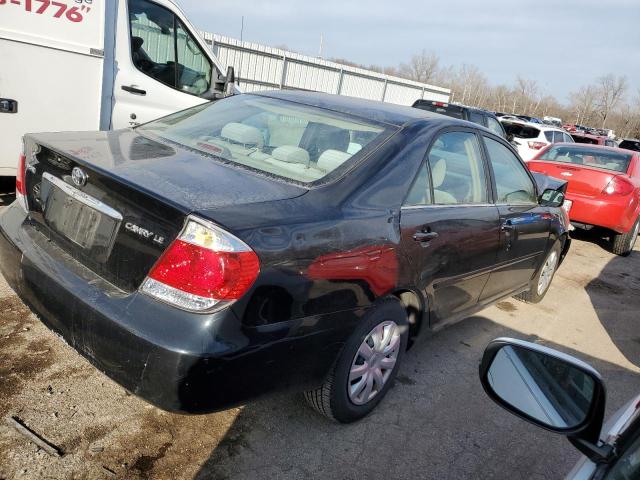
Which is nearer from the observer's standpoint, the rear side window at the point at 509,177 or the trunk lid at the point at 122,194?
the trunk lid at the point at 122,194

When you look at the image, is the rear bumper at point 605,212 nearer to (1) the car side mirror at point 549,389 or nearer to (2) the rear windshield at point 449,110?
(2) the rear windshield at point 449,110

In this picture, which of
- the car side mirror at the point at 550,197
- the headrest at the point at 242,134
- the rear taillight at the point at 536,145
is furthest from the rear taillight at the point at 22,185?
the rear taillight at the point at 536,145

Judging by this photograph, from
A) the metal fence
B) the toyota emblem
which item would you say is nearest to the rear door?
the toyota emblem

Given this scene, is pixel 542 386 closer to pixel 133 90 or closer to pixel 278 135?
pixel 278 135

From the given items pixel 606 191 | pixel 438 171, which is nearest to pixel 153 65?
pixel 438 171

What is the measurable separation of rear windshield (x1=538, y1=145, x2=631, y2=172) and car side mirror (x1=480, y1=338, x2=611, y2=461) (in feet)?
23.6

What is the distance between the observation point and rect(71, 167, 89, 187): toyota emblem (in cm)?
229

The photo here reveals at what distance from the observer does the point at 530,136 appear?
567 inches

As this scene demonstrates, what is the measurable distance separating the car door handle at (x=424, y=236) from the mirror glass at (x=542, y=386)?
1233 mm

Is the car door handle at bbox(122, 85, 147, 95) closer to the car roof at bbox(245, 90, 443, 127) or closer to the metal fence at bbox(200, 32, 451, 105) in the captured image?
the car roof at bbox(245, 90, 443, 127)

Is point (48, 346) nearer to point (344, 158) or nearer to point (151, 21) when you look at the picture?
point (344, 158)

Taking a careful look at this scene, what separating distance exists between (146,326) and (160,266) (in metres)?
0.23

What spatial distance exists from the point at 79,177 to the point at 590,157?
778 centimetres

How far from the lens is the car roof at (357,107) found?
10.00 feet
